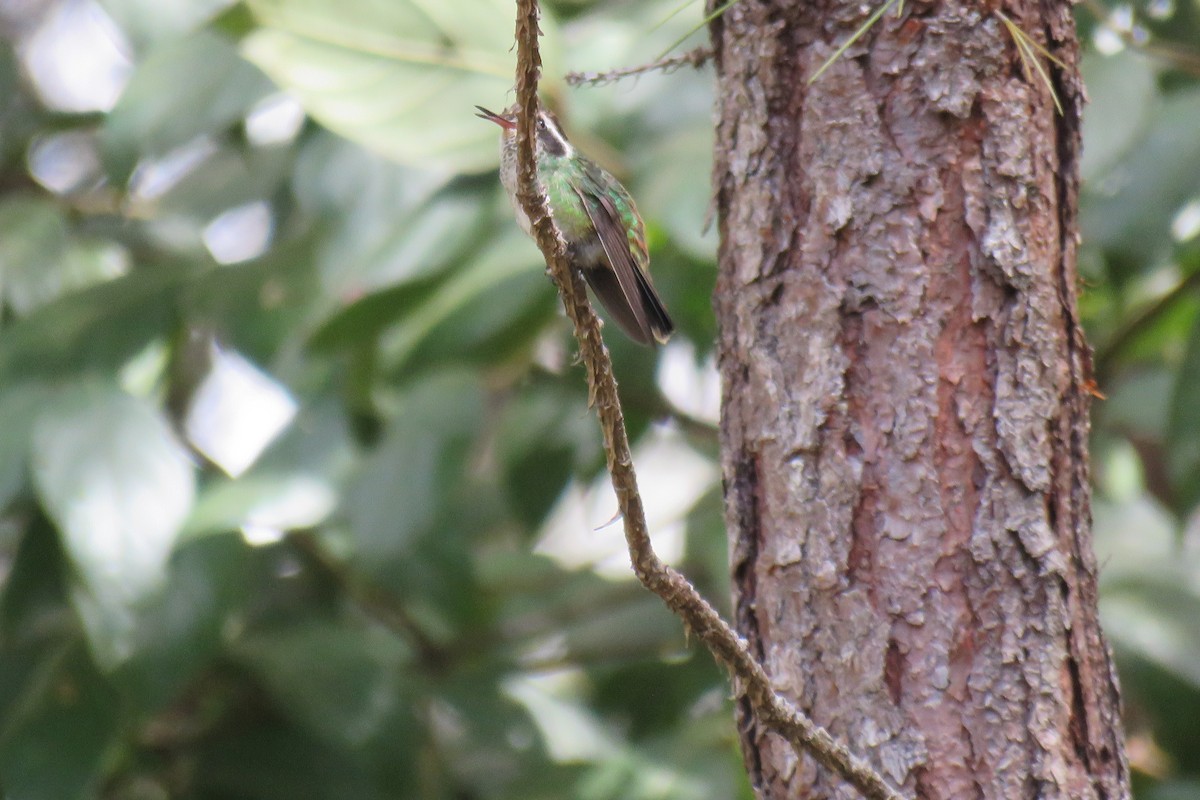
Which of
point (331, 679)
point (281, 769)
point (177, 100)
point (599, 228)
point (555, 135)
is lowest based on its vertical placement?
point (281, 769)

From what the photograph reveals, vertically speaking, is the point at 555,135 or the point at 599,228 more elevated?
the point at 555,135

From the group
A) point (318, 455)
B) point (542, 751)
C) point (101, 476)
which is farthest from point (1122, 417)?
point (101, 476)

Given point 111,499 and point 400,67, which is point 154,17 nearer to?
point 400,67

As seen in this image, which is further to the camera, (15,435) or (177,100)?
(177,100)

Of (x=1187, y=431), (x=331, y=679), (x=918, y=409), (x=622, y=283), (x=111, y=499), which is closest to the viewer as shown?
(x=918, y=409)

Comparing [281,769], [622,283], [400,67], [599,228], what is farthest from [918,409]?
[281,769]

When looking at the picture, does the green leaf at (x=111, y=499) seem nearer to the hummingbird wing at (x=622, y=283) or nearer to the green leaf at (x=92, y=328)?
the green leaf at (x=92, y=328)
